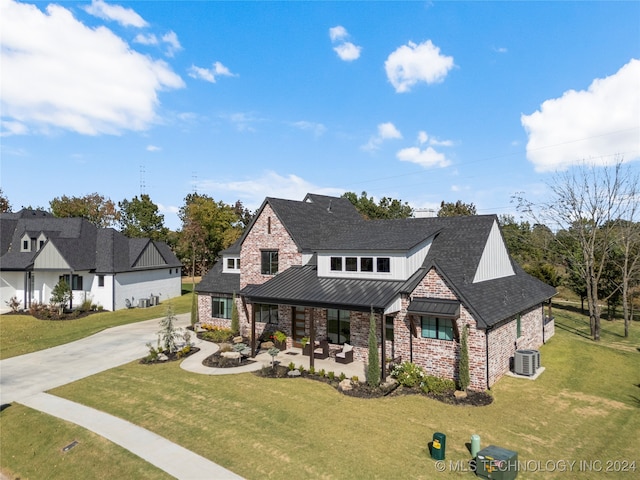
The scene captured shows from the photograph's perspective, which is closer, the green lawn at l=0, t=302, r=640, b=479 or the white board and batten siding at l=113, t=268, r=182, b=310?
the green lawn at l=0, t=302, r=640, b=479

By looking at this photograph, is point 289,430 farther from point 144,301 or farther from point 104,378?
point 144,301

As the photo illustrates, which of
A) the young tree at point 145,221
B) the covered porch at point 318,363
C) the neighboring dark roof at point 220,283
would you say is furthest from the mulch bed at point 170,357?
the young tree at point 145,221

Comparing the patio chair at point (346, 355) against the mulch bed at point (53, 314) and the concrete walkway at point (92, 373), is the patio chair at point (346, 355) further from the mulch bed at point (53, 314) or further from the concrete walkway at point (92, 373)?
the mulch bed at point (53, 314)

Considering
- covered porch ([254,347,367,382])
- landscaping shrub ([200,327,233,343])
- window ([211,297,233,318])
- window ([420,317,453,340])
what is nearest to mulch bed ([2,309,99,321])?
window ([211,297,233,318])

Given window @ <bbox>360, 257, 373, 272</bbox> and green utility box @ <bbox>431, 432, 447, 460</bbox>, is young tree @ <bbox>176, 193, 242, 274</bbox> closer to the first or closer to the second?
window @ <bbox>360, 257, 373, 272</bbox>

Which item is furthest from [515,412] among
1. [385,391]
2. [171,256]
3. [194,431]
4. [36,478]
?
[171,256]

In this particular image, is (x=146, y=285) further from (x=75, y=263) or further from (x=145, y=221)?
(x=145, y=221)

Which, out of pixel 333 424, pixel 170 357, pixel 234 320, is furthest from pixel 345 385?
pixel 234 320
